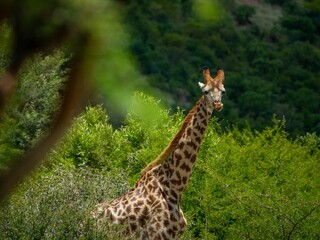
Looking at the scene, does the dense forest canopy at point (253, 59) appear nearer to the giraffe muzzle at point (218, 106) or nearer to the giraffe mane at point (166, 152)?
the giraffe mane at point (166, 152)

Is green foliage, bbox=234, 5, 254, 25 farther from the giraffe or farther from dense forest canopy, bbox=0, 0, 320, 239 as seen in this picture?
the giraffe

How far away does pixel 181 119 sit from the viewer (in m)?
24.0

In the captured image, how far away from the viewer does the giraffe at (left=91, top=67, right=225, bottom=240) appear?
13000mm

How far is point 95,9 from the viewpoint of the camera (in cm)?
287

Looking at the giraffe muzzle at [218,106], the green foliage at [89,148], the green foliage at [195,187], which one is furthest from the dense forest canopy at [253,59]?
the giraffe muzzle at [218,106]

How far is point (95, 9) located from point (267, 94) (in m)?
48.6

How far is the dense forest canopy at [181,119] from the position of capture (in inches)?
124

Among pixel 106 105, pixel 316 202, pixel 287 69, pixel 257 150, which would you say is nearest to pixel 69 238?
pixel 316 202

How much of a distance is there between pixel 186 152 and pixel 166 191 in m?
0.54

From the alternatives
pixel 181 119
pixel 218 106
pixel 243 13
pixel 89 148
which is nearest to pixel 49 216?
pixel 218 106

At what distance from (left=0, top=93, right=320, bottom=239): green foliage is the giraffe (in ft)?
1.34

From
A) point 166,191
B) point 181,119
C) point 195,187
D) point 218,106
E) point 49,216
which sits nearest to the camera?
point 49,216

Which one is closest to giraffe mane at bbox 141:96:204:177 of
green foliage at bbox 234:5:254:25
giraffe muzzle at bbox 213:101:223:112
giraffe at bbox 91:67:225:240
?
giraffe at bbox 91:67:225:240

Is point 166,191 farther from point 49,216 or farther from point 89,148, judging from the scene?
point 89,148
